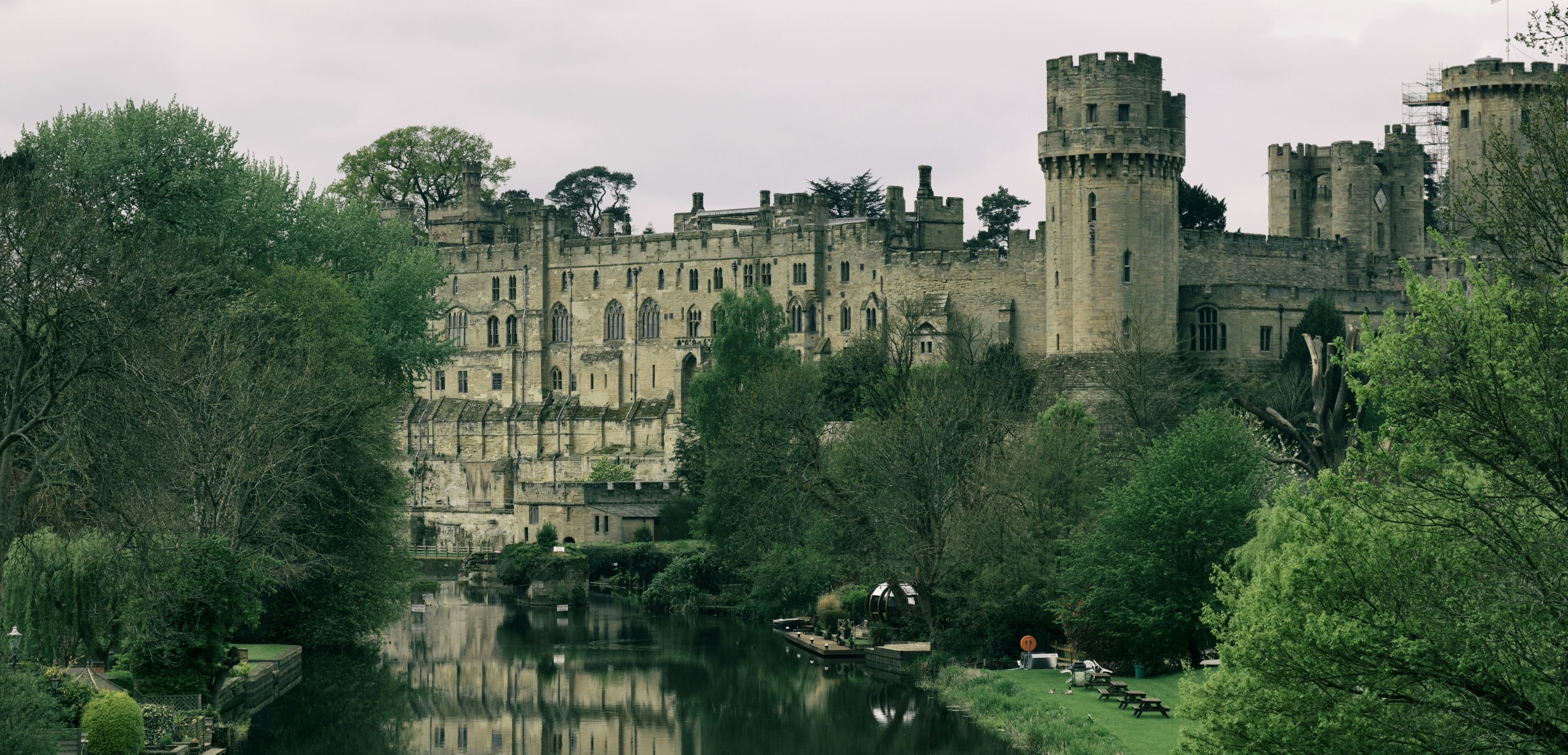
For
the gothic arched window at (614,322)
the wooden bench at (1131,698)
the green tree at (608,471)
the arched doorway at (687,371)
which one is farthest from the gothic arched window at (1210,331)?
the wooden bench at (1131,698)

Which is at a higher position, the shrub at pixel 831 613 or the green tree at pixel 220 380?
the green tree at pixel 220 380

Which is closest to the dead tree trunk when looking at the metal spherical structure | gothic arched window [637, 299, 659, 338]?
the metal spherical structure

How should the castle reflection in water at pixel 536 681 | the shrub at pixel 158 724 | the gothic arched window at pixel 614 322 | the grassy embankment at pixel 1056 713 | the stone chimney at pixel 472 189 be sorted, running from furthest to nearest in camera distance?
the stone chimney at pixel 472 189 → the gothic arched window at pixel 614 322 → the castle reflection in water at pixel 536 681 → the grassy embankment at pixel 1056 713 → the shrub at pixel 158 724

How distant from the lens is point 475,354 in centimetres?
7819

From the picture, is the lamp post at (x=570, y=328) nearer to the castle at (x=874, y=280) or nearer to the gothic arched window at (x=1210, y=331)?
the castle at (x=874, y=280)

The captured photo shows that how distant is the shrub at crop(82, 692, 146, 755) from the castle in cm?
3392

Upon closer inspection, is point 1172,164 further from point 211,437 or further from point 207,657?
point 207,657

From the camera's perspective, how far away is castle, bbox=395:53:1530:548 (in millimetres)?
56531

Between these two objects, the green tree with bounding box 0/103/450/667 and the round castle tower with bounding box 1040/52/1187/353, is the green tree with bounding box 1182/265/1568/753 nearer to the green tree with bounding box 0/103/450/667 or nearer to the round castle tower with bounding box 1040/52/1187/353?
the green tree with bounding box 0/103/450/667

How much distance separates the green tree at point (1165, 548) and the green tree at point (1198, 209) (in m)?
38.7

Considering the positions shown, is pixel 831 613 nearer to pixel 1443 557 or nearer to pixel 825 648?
pixel 825 648

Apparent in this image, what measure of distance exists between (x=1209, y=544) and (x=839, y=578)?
1341 centimetres

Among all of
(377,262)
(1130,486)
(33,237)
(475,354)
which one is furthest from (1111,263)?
(33,237)

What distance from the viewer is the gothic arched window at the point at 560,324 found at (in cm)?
7706
